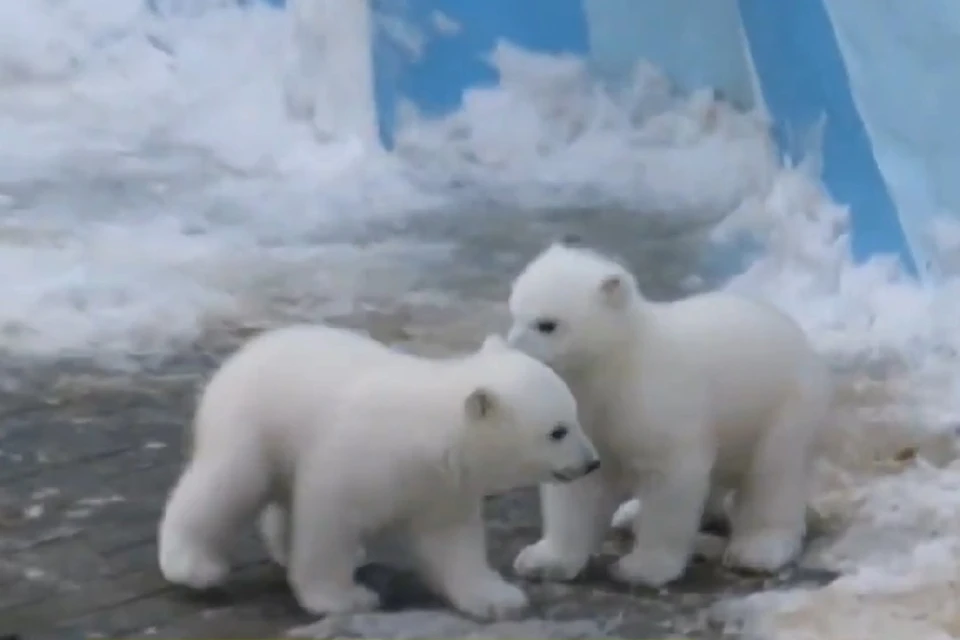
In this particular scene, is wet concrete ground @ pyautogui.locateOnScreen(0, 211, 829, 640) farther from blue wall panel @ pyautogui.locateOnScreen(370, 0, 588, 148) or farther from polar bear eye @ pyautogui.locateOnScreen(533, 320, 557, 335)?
blue wall panel @ pyautogui.locateOnScreen(370, 0, 588, 148)

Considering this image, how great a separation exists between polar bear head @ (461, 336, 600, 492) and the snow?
29cm

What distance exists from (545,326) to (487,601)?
0.33 m

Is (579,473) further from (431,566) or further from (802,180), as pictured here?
(802,180)

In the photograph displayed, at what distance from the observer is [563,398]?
1801 mm

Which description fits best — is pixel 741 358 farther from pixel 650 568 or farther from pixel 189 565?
pixel 189 565

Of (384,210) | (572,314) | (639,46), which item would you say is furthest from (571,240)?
(572,314)

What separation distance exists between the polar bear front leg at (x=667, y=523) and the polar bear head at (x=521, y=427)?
0.48 feet

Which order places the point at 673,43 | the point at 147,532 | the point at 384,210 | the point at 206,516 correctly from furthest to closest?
the point at 673,43
the point at 384,210
the point at 147,532
the point at 206,516

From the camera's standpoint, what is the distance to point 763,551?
2027mm

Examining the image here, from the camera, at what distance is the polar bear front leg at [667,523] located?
1.93 meters

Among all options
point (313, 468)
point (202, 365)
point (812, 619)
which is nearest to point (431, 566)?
point (313, 468)

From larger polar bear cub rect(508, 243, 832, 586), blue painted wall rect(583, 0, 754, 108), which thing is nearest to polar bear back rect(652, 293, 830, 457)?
larger polar bear cub rect(508, 243, 832, 586)

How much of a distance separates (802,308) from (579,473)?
4.73 ft

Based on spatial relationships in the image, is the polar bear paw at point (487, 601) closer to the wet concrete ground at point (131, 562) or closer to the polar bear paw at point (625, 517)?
the wet concrete ground at point (131, 562)
